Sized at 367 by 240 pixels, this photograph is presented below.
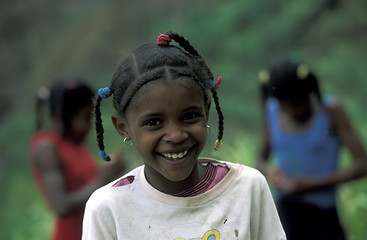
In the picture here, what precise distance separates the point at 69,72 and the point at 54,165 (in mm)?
4490

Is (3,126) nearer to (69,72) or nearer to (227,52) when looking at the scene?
(69,72)

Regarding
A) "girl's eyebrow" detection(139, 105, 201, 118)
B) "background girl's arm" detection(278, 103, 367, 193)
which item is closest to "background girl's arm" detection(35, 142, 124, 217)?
"background girl's arm" detection(278, 103, 367, 193)

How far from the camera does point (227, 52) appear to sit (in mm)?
7859

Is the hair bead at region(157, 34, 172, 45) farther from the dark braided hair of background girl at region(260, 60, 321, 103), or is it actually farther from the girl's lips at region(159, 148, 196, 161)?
the dark braided hair of background girl at region(260, 60, 321, 103)

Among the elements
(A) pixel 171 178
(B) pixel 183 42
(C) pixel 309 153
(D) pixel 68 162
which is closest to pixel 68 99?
(D) pixel 68 162

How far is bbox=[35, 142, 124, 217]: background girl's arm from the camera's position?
375 centimetres

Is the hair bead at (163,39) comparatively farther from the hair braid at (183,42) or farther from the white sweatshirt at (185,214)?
the white sweatshirt at (185,214)

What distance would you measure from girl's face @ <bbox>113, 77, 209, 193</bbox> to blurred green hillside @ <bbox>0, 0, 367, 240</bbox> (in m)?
4.68

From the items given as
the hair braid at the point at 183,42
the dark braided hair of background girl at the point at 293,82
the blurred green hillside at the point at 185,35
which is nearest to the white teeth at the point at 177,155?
the hair braid at the point at 183,42

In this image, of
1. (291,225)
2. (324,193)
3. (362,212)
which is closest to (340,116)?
(324,193)

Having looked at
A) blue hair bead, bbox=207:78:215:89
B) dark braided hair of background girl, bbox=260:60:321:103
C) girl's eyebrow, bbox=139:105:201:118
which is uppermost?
blue hair bead, bbox=207:78:215:89

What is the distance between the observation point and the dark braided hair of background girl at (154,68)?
2059 millimetres

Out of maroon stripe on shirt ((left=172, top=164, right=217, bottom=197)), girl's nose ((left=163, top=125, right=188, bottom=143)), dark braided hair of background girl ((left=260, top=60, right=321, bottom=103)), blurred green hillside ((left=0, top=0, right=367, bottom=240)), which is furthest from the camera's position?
blurred green hillside ((left=0, top=0, right=367, bottom=240))

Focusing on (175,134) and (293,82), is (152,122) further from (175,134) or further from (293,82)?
(293,82)
